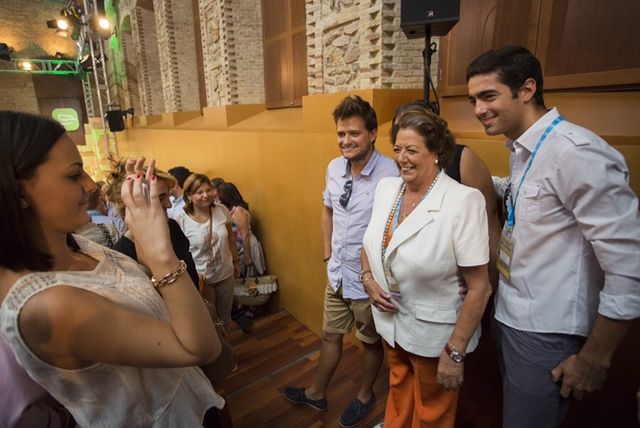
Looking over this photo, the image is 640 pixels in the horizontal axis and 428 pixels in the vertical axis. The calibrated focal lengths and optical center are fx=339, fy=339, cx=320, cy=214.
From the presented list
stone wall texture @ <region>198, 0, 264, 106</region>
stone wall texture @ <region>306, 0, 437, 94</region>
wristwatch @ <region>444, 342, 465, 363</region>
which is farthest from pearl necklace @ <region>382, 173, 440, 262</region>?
stone wall texture @ <region>198, 0, 264, 106</region>

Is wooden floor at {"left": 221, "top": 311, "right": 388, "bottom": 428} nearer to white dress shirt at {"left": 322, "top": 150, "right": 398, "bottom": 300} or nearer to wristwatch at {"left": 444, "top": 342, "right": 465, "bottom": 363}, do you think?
white dress shirt at {"left": 322, "top": 150, "right": 398, "bottom": 300}

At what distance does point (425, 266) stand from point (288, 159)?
6.89 ft

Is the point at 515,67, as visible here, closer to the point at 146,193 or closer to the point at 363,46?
the point at 146,193

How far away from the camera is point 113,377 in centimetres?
89

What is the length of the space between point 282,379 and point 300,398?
315 mm

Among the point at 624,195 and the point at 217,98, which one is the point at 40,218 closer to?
the point at 624,195

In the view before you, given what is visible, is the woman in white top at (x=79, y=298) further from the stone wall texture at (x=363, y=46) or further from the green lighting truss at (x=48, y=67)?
the green lighting truss at (x=48, y=67)

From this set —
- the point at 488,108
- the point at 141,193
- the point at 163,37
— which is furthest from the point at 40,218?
the point at 163,37

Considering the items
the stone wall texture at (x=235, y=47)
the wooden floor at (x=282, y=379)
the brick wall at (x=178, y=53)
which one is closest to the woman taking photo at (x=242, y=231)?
the wooden floor at (x=282, y=379)

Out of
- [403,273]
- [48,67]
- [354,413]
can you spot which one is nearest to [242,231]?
[354,413]

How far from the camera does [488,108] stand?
1299mm

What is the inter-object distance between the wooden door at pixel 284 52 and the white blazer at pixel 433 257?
11.0 feet

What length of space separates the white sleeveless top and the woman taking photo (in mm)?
2363

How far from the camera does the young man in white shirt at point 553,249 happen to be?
1023 mm
